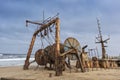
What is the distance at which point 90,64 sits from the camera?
33125mm

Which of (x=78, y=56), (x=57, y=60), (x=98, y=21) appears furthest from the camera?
(x=98, y=21)

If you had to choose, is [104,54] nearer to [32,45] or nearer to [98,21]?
[98,21]

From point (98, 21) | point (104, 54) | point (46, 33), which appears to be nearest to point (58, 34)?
point (46, 33)

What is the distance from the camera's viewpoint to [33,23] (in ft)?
96.4

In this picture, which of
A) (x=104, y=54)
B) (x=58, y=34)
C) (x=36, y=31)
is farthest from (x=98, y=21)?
(x=58, y=34)

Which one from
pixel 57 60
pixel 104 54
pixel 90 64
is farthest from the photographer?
pixel 104 54

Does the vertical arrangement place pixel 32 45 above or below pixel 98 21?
below

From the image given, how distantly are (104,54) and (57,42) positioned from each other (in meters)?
21.4

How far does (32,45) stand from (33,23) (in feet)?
12.4

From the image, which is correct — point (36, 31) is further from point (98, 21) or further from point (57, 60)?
point (98, 21)

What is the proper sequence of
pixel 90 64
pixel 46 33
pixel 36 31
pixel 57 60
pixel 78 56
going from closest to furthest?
pixel 57 60, pixel 78 56, pixel 46 33, pixel 36 31, pixel 90 64

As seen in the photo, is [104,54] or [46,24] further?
[104,54]

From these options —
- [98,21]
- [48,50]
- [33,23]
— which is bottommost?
[48,50]

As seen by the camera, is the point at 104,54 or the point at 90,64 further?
the point at 104,54
